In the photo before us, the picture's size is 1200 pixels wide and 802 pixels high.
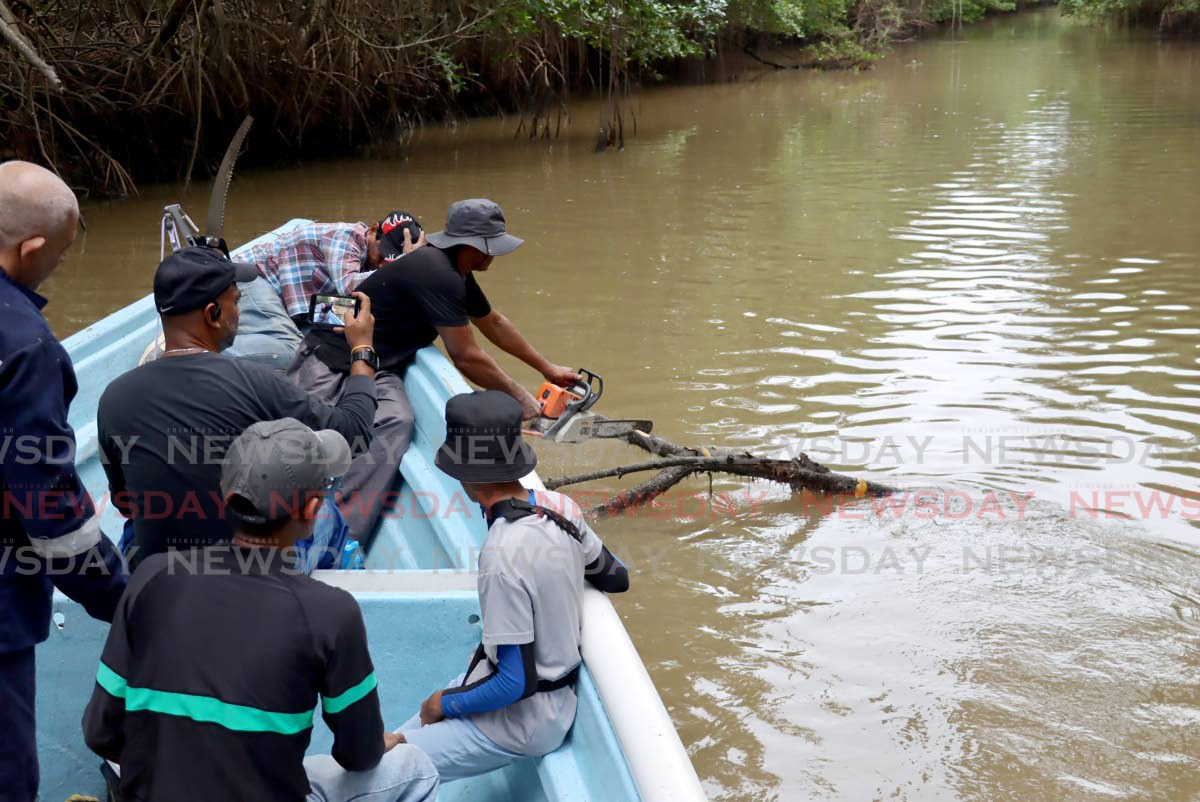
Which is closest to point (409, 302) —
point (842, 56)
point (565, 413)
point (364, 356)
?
point (565, 413)

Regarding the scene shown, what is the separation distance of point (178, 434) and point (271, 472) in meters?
0.64

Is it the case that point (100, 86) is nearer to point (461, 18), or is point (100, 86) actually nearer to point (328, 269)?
point (461, 18)

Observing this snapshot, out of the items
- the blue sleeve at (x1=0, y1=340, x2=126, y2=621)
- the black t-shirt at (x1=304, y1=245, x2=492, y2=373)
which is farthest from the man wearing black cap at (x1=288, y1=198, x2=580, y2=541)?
the blue sleeve at (x1=0, y1=340, x2=126, y2=621)

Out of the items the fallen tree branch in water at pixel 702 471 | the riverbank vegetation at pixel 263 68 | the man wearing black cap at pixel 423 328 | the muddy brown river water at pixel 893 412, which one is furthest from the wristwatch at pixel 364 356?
the riverbank vegetation at pixel 263 68

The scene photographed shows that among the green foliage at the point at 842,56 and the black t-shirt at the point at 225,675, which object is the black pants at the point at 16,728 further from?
the green foliage at the point at 842,56

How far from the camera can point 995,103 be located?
63.6 ft

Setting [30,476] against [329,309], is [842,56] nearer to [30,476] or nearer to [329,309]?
[329,309]

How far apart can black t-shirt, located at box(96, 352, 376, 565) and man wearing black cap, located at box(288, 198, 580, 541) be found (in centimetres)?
138

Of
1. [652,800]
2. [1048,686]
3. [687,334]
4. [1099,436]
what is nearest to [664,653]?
[1048,686]

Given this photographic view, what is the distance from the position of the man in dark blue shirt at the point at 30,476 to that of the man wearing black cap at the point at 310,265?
254 centimetres

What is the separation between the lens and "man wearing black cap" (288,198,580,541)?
4.05 meters

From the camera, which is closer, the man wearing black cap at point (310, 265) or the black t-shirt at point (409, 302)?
the black t-shirt at point (409, 302)

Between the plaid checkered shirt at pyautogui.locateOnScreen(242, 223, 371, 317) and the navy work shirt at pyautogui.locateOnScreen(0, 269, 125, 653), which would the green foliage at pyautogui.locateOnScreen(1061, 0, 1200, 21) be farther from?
the navy work shirt at pyautogui.locateOnScreen(0, 269, 125, 653)

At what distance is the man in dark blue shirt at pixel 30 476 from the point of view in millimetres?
2031
